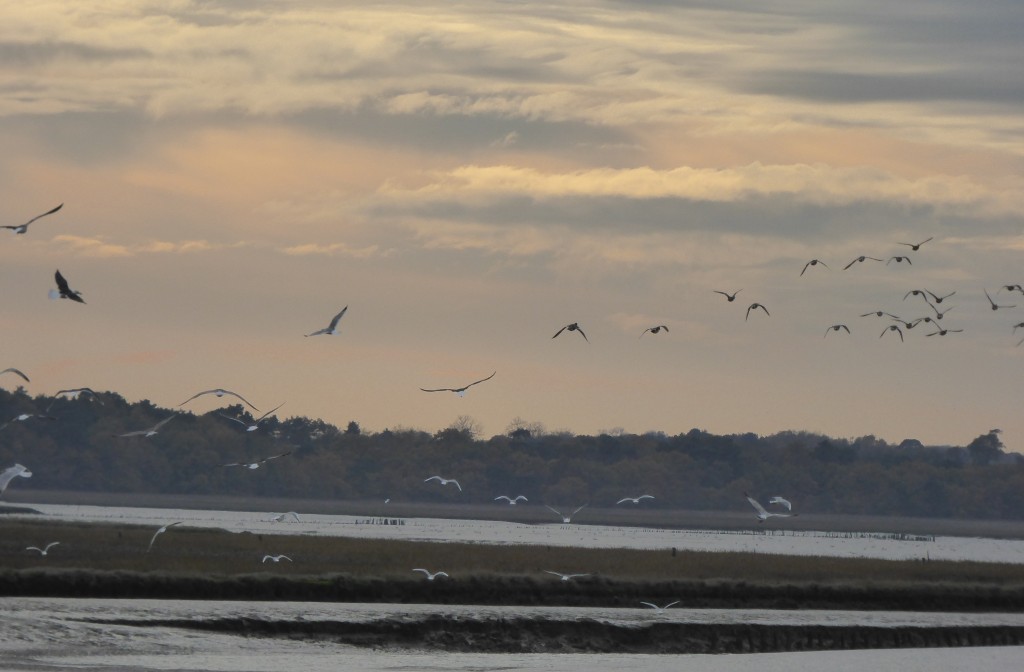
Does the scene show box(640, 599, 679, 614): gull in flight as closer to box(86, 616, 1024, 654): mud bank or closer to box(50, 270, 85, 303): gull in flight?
box(86, 616, 1024, 654): mud bank

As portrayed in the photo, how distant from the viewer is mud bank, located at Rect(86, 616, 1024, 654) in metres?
44.0

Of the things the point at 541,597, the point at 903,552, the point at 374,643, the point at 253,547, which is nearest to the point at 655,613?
the point at 541,597

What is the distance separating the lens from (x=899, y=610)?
6141cm

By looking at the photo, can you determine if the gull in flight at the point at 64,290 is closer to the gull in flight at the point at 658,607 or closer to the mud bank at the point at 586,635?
the mud bank at the point at 586,635

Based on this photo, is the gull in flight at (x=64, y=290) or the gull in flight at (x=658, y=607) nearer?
the gull in flight at (x=64, y=290)

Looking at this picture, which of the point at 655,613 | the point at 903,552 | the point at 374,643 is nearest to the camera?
the point at 374,643

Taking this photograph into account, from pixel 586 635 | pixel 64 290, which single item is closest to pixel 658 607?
pixel 586 635

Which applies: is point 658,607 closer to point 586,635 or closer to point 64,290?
point 586,635

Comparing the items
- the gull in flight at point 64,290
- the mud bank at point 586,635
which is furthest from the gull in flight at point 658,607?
the gull in flight at point 64,290

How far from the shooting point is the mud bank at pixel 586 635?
4403 cm

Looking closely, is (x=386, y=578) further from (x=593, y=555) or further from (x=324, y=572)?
(x=593, y=555)

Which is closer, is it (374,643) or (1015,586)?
(374,643)

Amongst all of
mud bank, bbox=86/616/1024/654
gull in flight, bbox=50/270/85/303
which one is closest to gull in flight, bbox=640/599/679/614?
mud bank, bbox=86/616/1024/654

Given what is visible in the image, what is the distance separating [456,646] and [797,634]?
1204 cm
